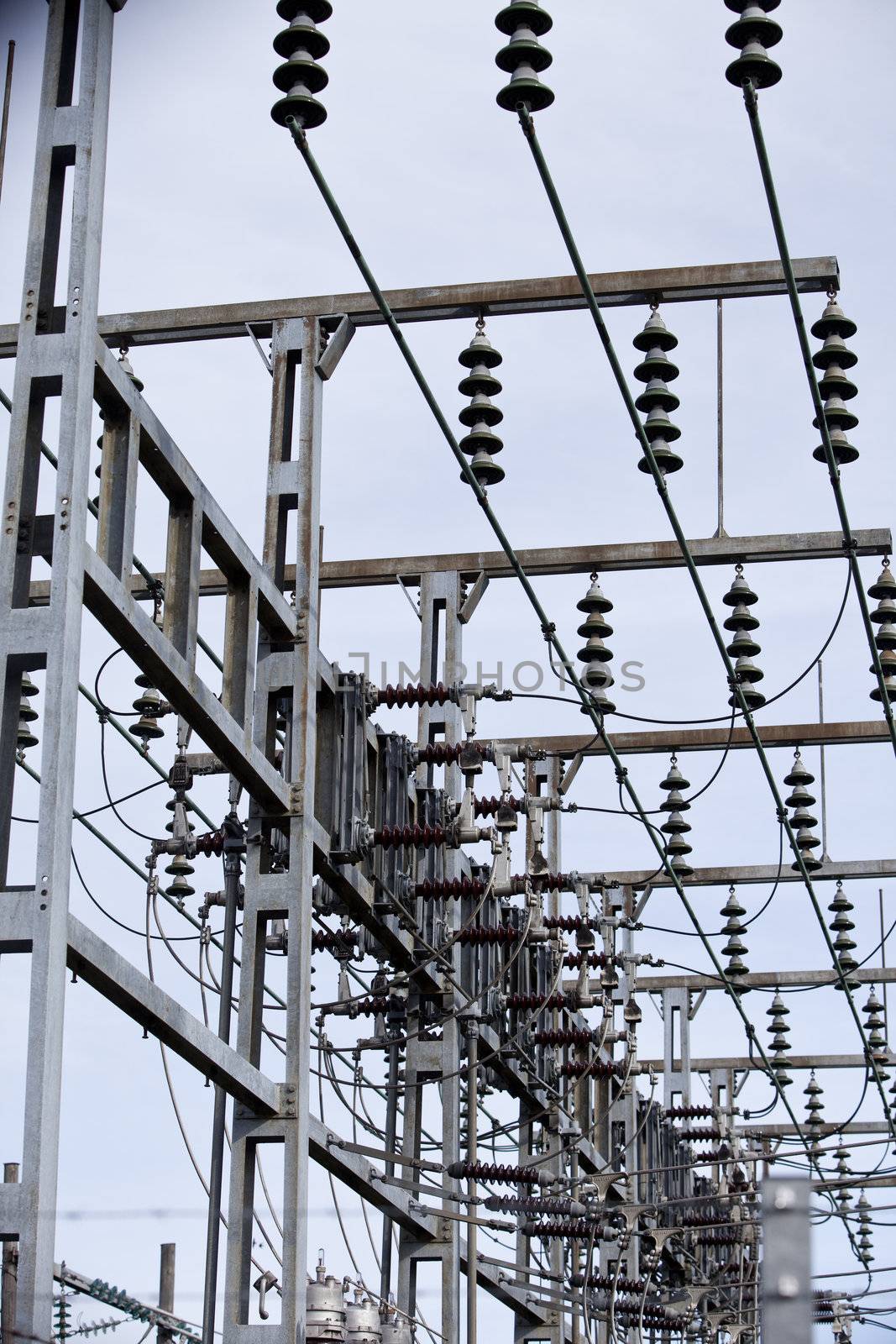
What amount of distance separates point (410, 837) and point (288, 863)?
1.15 metres

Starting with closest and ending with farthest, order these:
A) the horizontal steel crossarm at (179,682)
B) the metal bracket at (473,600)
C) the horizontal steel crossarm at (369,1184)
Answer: the horizontal steel crossarm at (179,682), the horizontal steel crossarm at (369,1184), the metal bracket at (473,600)

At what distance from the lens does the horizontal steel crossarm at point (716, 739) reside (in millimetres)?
19547

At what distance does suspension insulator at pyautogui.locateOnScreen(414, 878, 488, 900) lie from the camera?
1340cm

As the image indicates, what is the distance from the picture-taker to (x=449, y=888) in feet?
44.4

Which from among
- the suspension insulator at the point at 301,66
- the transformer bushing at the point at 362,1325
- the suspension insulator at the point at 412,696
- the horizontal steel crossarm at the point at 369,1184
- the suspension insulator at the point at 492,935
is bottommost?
the transformer bushing at the point at 362,1325

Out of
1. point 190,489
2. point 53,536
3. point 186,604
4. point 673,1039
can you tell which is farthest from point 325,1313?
point 673,1039

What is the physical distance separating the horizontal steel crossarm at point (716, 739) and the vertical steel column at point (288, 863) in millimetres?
6871

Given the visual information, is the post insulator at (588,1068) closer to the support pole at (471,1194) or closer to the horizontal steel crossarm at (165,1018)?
the support pole at (471,1194)

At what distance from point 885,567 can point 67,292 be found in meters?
7.74

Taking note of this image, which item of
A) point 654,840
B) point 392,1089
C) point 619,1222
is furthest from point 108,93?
point 619,1222

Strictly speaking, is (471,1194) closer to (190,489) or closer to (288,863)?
(288,863)

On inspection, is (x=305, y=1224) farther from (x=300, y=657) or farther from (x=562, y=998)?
(x=562, y=998)

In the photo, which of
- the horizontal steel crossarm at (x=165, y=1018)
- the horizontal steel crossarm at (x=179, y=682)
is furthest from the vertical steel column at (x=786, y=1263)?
the horizontal steel crossarm at (x=179, y=682)

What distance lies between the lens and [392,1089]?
14570 mm
